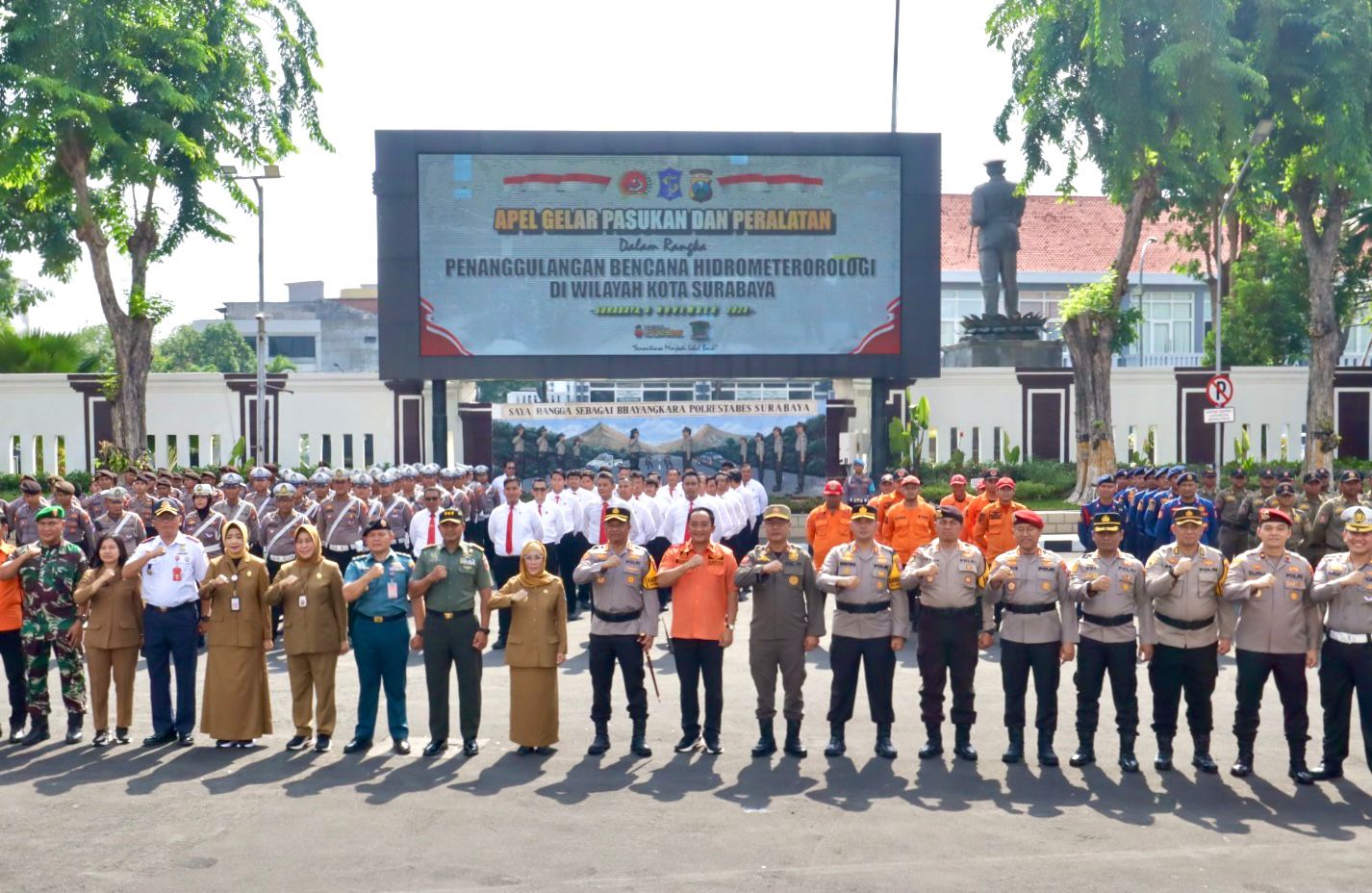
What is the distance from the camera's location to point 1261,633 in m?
9.22

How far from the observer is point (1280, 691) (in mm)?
9188

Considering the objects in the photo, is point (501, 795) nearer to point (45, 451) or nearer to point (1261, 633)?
point (1261, 633)

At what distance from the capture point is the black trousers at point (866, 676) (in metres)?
9.72

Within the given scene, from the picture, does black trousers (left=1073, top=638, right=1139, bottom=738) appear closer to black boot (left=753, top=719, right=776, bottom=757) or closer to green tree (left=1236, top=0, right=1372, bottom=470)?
black boot (left=753, top=719, right=776, bottom=757)

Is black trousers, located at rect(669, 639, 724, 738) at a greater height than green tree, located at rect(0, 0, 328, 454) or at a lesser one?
lesser

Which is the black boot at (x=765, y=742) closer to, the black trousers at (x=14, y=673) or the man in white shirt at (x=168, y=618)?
the man in white shirt at (x=168, y=618)

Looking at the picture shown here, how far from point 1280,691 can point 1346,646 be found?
0.48 m

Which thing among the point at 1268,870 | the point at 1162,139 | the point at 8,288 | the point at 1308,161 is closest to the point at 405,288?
the point at 1162,139

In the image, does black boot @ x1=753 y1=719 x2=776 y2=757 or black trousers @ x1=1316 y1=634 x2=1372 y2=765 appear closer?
black trousers @ x1=1316 y1=634 x2=1372 y2=765

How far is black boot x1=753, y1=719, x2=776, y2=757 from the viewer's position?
9.71 m

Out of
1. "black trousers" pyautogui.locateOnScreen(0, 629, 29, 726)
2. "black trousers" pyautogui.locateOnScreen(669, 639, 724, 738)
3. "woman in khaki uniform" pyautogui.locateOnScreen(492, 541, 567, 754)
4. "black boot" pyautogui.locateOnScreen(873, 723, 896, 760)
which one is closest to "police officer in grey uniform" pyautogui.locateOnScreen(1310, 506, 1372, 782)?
"black boot" pyautogui.locateOnScreen(873, 723, 896, 760)

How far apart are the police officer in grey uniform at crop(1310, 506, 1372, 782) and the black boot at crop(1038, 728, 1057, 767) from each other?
5.12 feet

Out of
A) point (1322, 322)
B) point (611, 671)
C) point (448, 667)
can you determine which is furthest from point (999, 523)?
point (1322, 322)

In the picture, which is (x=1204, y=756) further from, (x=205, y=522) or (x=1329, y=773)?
(x=205, y=522)
